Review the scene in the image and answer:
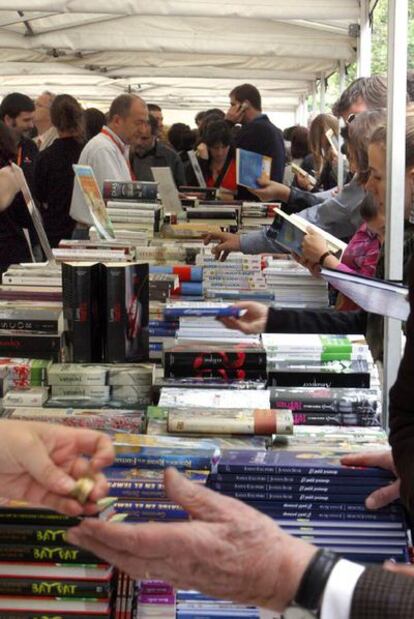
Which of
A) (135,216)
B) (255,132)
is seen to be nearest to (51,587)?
(135,216)

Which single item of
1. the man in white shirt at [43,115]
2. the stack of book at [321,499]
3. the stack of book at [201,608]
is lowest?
the stack of book at [201,608]

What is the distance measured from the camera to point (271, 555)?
1242 millimetres

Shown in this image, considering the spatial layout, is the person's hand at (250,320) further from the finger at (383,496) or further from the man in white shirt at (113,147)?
the man in white shirt at (113,147)

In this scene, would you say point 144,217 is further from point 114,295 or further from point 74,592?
point 74,592

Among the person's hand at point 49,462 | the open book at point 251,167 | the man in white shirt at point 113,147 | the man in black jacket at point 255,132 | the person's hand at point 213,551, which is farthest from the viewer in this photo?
the man in black jacket at point 255,132

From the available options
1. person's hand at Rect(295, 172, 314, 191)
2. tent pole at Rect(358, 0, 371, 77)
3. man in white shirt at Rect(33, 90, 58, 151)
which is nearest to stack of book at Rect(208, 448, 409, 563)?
tent pole at Rect(358, 0, 371, 77)

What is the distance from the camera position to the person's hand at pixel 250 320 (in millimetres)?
2811

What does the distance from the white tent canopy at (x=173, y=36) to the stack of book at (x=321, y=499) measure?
15.0 ft

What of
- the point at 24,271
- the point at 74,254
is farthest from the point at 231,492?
the point at 74,254

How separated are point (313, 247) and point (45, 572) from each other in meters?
1.89

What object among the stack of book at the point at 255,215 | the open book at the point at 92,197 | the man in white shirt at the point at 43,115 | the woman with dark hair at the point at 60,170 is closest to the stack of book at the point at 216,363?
the open book at the point at 92,197

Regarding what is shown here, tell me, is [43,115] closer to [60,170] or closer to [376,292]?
[60,170]

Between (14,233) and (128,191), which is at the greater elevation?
(128,191)

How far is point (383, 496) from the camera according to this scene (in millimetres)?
1746
